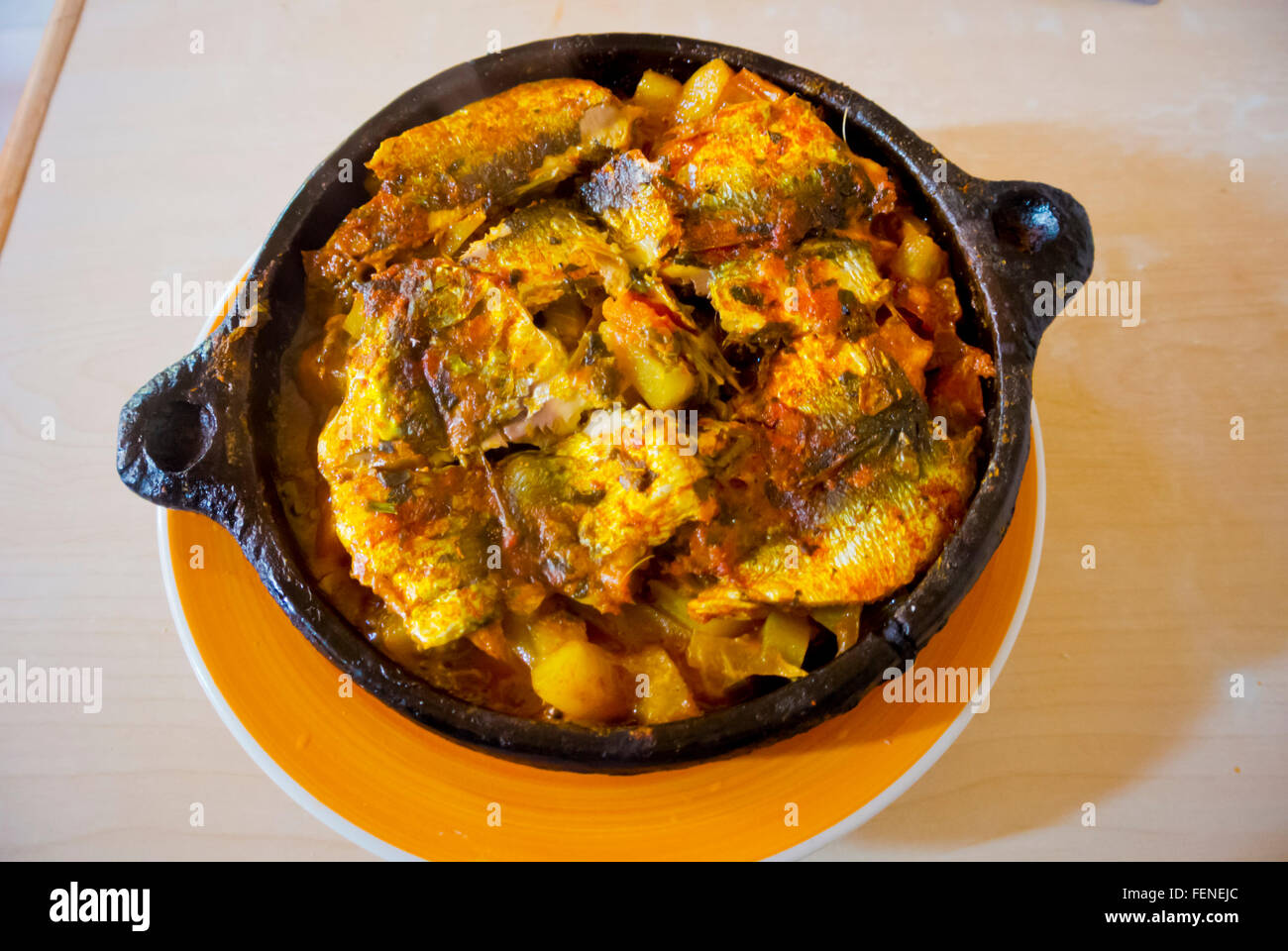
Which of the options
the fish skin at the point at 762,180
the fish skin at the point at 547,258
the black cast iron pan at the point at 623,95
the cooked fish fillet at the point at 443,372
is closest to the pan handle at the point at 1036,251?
the black cast iron pan at the point at 623,95

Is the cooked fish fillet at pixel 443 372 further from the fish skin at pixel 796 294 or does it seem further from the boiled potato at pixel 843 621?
the boiled potato at pixel 843 621

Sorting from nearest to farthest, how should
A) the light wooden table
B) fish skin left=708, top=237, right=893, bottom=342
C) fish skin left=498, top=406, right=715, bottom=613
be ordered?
fish skin left=498, top=406, right=715, bottom=613 → fish skin left=708, top=237, right=893, bottom=342 → the light wooden table

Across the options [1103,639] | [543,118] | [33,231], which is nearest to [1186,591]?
[1103,639]

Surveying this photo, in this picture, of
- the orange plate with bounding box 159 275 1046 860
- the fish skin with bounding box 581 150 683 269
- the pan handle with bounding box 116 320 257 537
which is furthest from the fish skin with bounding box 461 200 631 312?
the orange plate with bounding box 159 275 1046 860

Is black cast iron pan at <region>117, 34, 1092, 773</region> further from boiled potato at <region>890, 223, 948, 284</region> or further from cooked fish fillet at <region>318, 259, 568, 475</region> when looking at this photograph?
cooked fish fillet at <region>318, 259, 568, 475</region>
